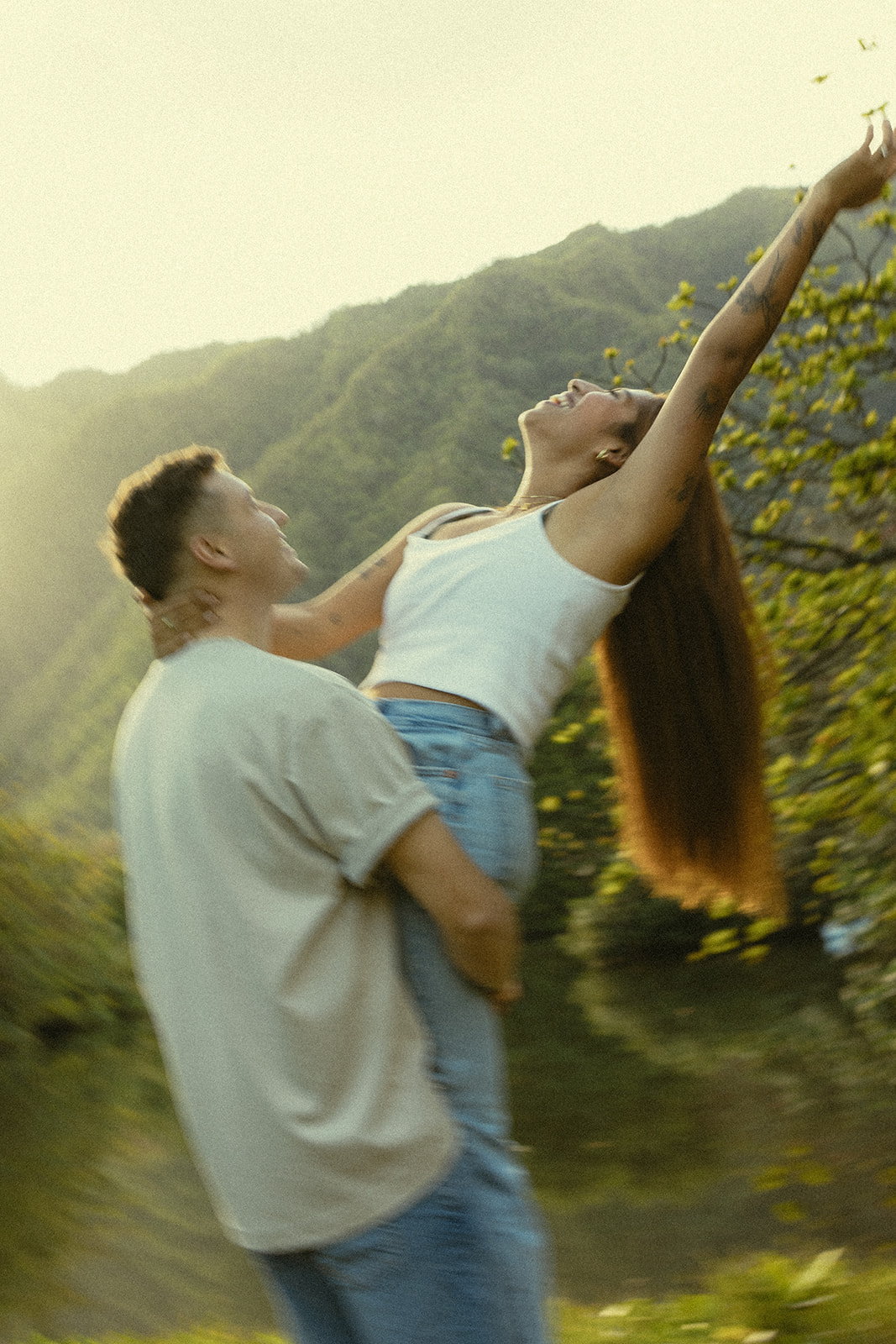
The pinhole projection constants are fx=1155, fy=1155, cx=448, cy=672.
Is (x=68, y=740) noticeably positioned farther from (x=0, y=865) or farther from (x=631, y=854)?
(x=631, y=854)

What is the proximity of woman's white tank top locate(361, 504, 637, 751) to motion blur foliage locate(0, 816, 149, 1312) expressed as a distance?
383cm

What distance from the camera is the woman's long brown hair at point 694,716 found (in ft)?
7.06

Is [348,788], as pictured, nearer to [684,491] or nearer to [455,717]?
[455,717]

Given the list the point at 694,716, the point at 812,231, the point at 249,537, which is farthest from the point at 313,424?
the point at 249,537

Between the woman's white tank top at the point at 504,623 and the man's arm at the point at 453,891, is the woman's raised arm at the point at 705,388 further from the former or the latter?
the man's arm at the point at 453,891

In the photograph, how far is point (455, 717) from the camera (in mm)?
1638

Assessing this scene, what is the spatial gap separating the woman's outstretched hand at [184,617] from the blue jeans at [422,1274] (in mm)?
676

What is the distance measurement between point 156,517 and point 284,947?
0.55 m

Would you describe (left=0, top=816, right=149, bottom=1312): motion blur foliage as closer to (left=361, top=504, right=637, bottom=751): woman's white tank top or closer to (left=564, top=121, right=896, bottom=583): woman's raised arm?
(left=361, top=504, right=637, bottom=751): woman's white tank top

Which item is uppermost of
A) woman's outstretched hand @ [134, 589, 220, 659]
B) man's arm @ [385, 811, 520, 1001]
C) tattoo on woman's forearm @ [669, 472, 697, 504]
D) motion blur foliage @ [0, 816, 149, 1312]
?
woman's outstretched hand @ [134, 589, 220, 659]

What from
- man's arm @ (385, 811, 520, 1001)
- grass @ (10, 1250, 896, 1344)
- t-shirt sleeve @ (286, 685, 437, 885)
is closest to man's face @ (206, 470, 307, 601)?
t-shirt sleeve @ (286, 685, 437, 885)

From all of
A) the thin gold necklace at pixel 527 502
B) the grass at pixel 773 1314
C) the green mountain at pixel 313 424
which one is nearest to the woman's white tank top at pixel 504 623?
the thin gold necklace at pixel 527 502

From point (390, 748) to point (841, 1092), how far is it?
5.73 metres

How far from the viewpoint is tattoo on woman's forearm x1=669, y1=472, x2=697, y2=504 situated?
174 cm
